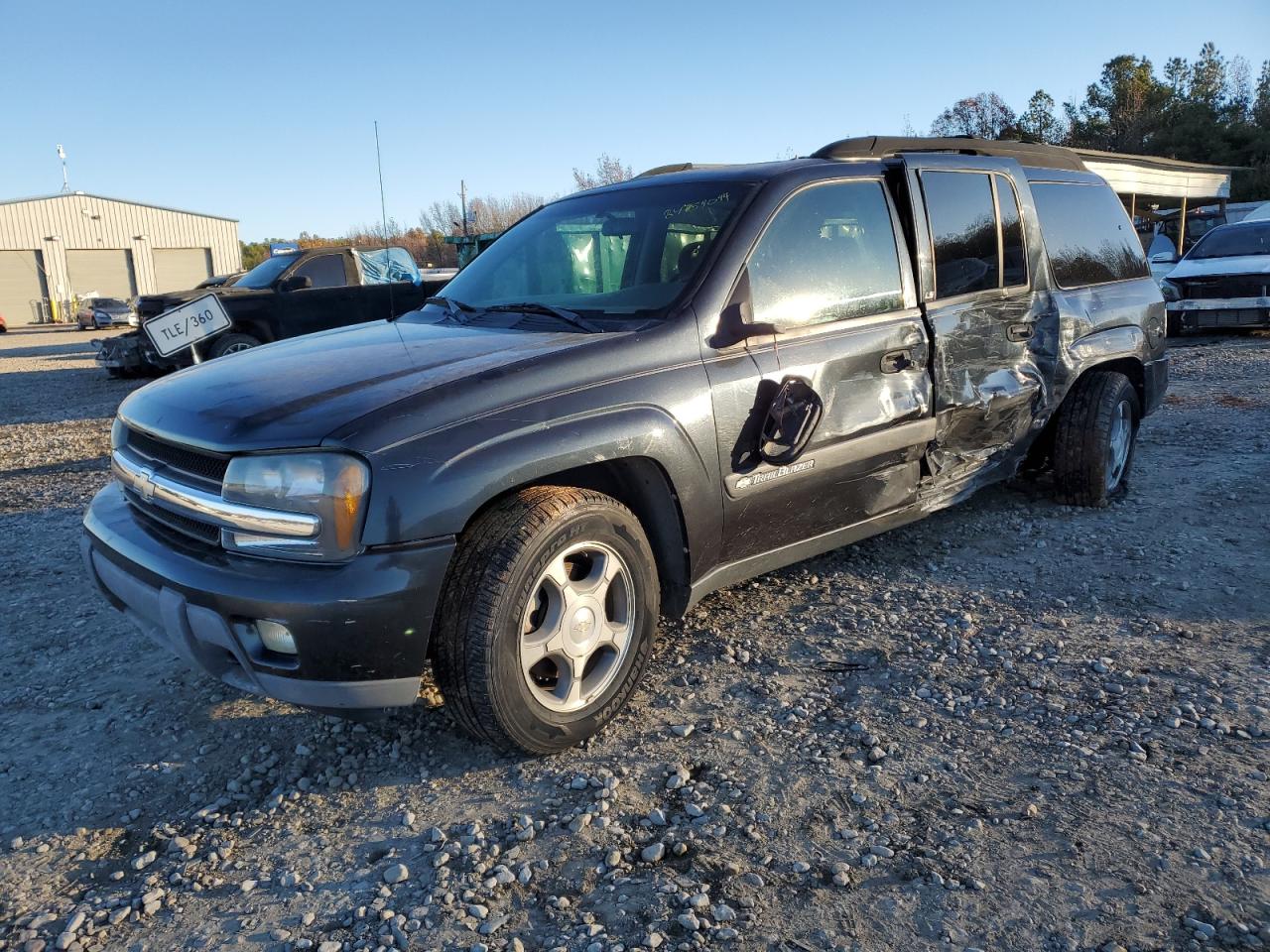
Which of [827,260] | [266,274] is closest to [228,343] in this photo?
[266,274]

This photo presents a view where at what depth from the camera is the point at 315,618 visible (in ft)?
7.72

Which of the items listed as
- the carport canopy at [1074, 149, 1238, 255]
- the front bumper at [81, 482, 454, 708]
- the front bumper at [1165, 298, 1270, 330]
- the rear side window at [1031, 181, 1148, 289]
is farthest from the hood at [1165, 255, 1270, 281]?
the front bumper at [81, 482, 454, 708]

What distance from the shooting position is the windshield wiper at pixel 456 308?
365 cm

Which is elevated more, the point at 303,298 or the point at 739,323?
the point at 303,298

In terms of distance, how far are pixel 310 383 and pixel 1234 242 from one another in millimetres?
14461

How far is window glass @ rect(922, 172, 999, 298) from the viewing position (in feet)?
13.0

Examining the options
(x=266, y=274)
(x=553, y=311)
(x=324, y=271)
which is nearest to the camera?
(x=553, y=311)

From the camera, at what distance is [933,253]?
3.93 meters

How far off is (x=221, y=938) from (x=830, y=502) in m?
2.44

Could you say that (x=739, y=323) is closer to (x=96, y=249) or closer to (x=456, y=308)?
(x=456, y=308)

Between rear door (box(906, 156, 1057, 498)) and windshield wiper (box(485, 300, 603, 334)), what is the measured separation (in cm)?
156

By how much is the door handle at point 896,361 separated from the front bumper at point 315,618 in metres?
2.00

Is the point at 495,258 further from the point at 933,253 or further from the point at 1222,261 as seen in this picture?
the point at 1222,261

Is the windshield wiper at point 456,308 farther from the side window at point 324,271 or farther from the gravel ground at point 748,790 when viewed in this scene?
the side window at point 324,271
